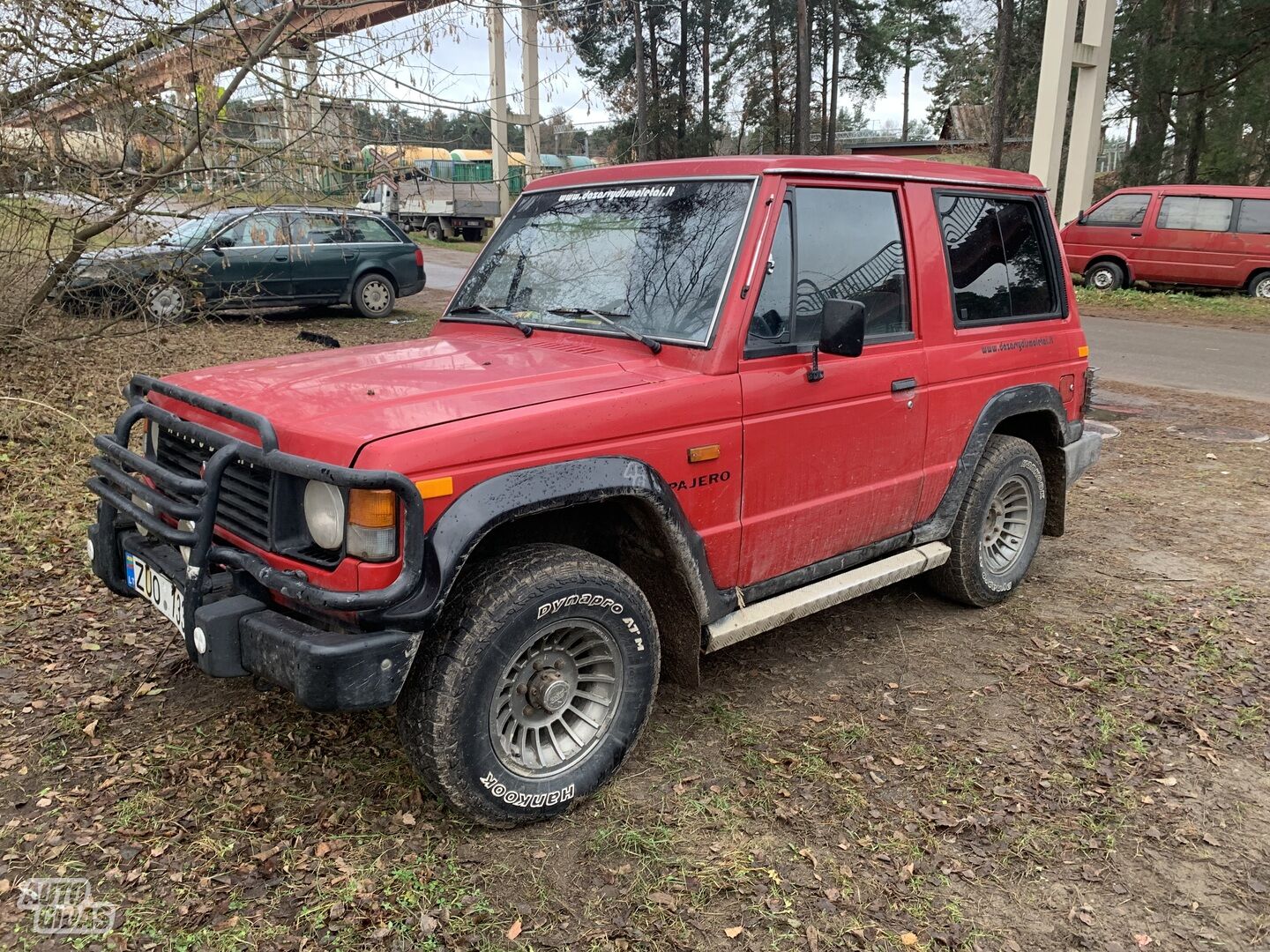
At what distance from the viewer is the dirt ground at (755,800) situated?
265cm

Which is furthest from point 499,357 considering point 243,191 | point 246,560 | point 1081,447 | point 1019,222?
point 243,191

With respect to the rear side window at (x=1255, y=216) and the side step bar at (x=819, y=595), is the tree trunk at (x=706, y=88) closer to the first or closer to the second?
the rear side window at (x=1255, y=216)

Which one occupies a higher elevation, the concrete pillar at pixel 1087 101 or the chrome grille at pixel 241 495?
the concrete pillar at pixel 1087 101

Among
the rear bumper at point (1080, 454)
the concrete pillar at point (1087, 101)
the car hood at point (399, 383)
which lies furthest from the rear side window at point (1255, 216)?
the car hood at point (399, 383)

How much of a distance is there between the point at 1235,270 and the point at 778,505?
1679 cm

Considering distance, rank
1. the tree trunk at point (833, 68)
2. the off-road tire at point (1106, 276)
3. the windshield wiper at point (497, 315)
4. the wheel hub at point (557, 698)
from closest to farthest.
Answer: the wheel hub at point (557, 698)
the windshield wiper at point (497, 315)
the off-road tire at point (1106, 276)
the tree trunk at point (833, 68)

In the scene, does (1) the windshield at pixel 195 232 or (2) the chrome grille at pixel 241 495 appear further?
(1) the windshield at pixel 195 232

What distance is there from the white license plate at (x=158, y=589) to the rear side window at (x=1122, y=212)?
18.3 meters

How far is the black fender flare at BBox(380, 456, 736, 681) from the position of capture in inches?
102

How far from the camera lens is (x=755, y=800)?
A: 125 inches

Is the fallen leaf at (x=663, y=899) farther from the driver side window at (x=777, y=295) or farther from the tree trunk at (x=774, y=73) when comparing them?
the tree trunk at (x=774, y=73)

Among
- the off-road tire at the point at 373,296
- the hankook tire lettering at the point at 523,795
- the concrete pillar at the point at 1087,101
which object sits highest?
the concrete pillar at the point at 1087,101

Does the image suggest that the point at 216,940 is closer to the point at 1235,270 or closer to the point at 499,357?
the point at 499,357

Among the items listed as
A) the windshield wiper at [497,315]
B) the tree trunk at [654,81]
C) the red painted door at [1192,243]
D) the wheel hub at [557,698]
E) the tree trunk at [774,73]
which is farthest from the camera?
the tree trunk at [774,73]
